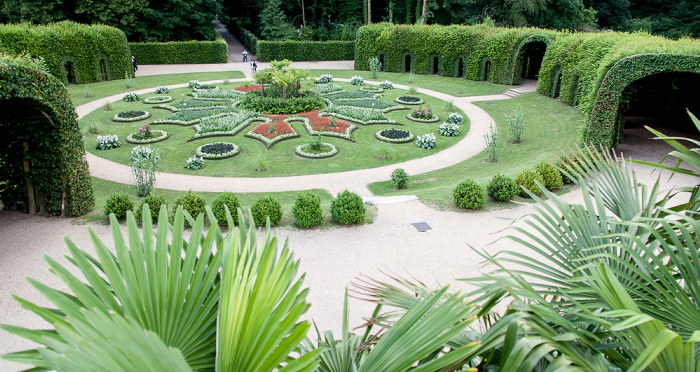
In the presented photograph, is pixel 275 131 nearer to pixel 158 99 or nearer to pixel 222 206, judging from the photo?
pixel 222 206

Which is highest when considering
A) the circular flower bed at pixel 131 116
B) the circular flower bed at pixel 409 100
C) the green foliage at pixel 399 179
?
the circular flower bed at pixel 409 100

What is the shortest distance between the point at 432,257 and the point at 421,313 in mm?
6719

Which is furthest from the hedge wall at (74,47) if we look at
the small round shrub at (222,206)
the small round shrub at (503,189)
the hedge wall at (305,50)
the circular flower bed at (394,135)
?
the small round shrub at (503,189)

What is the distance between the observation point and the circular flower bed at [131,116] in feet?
72.2

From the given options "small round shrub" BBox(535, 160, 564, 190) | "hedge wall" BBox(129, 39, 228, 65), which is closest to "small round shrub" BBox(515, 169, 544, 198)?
"small round shrub" BBox(535, 160, 564, 190)

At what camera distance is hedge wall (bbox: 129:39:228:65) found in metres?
38.2

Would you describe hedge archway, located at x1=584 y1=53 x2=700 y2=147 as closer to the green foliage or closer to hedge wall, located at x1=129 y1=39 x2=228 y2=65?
the green foliage

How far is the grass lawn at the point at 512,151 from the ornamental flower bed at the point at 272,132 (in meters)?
6.33

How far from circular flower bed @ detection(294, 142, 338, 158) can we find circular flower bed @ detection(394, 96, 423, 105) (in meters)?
8.86

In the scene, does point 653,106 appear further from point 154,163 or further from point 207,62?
point 207,62

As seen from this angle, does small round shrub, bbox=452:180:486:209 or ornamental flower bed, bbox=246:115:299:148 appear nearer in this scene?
small round shrub, bbox=452:180:486:209

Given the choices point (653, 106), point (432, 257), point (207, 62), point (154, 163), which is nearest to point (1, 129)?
point (154, 163)

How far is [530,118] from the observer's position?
22.5m

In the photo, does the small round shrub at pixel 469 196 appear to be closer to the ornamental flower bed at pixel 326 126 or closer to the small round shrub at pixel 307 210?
the small round shrub at pixel 307 210
